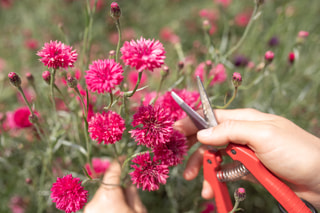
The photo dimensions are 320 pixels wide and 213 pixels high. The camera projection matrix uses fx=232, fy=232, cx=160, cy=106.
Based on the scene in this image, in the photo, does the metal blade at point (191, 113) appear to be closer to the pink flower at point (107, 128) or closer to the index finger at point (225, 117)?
the index finger at point (225, 117)

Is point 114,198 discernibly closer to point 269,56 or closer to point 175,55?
point 269,56

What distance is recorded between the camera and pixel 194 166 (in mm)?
844

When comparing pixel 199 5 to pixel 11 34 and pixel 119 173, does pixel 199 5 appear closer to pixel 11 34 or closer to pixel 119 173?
pixel 11 34

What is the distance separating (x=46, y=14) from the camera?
2.11 m

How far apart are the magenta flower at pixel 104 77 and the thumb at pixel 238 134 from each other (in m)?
0.32

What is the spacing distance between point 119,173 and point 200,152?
31cm

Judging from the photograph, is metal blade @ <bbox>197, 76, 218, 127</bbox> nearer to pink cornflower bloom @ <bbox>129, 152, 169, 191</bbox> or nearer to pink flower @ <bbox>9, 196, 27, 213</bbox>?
pink cornflower bloom @ <bbox>129, 152, 169, 191</bbox>

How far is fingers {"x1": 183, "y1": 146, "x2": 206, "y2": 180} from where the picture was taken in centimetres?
83

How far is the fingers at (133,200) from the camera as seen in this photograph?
822 millimetres

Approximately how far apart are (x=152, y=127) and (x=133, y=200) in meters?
0.36

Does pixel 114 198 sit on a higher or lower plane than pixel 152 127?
lower

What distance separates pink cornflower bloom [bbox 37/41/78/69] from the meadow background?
0.28 meters

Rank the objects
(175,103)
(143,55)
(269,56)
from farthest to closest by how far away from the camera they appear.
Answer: (269,56) → (175,103) → (143,55)

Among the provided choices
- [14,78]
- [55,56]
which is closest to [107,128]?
[55,56]
